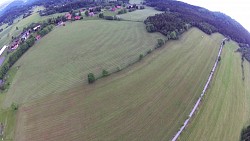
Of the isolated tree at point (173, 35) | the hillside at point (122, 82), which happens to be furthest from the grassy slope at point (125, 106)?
the isolated tree at point (173, 35)

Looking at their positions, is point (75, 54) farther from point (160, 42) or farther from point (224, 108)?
point (224, 108)

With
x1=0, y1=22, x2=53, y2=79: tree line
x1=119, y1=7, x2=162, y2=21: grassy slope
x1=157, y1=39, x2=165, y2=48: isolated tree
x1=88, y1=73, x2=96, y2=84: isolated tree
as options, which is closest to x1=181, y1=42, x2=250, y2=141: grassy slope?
x1=157, y1=39, x2=165, y2=48: isolated tree

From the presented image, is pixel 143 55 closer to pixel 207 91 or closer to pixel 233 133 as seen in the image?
pixel 207 91

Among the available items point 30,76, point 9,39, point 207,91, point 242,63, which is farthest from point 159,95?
point 9,39

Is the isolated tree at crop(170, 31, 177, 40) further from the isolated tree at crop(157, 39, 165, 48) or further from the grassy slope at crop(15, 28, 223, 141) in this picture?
the grassy slope at crop(15, 28, 223, 141)

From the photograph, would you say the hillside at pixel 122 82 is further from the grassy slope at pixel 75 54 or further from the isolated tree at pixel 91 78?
the isolated tree at pixel 91 78
